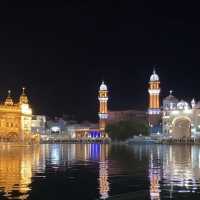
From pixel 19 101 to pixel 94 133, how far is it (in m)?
27.5

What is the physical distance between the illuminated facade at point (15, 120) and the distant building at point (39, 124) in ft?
66.3

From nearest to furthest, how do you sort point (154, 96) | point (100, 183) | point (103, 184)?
point (103, 184)
point (100, 183)
point (154, 96)

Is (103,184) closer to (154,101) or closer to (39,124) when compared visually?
(154,101)

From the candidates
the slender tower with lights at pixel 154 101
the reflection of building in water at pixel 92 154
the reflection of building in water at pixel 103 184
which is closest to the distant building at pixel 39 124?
the slender tower with lights at pixel 154 101

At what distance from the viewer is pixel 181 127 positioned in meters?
114

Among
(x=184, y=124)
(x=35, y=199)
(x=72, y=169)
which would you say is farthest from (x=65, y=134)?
(x=35, y=199)

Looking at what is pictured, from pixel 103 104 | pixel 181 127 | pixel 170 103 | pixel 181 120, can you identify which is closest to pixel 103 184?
pixel 181 120

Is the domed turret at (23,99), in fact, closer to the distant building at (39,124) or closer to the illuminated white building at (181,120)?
the distant building at (39,124)

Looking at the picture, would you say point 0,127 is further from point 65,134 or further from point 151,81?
point 65,134

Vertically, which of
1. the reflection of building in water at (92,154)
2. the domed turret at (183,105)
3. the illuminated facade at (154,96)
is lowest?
the reflection of building in water at (92,154)

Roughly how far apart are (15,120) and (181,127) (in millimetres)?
35669

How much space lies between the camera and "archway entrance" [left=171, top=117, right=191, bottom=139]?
11101 cm

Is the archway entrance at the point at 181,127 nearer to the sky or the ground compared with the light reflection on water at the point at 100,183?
nearer to the sky

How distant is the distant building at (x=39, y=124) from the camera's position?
150m
